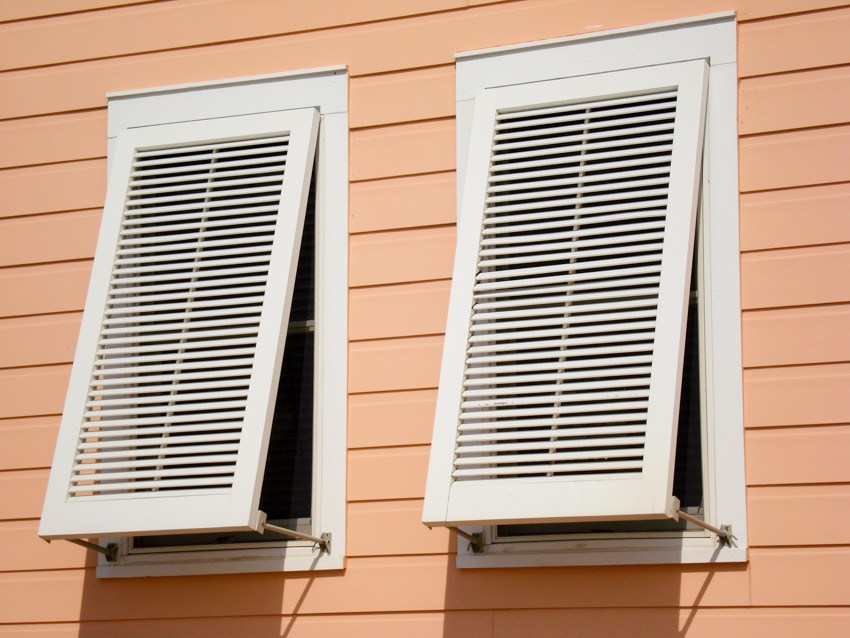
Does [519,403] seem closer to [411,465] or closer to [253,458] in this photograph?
[411,465]

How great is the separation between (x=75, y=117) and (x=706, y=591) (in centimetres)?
288

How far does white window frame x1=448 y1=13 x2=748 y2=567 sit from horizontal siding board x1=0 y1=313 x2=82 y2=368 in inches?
60.9

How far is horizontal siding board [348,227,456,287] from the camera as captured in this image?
3.75m

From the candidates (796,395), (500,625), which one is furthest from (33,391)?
(796,395)

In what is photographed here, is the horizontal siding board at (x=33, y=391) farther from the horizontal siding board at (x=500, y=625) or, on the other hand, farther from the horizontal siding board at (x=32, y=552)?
the horizontal siding board at (x=500, y=625)

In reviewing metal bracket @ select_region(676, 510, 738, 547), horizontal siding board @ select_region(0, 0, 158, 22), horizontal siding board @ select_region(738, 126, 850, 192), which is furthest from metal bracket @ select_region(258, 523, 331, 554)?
horizontal siding board @ select_region(0, 0, 158, 22)

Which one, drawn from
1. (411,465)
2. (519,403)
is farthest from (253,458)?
(519,403)

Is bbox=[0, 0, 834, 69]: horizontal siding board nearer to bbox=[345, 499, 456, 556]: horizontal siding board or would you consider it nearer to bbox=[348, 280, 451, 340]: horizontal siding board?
bbox=[348, 280, 451, 340]: horizontal siding board

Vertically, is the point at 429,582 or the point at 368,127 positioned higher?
the point at 368,127

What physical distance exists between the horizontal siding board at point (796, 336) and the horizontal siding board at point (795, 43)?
32.0 inches

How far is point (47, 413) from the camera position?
3979 mm

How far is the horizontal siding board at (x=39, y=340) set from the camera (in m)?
4.02

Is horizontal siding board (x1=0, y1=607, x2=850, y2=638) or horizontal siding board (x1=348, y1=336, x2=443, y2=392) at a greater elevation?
horizontal siding board (x1=348, y1=336, x2=443, y2=392)

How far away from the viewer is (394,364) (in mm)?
3709
